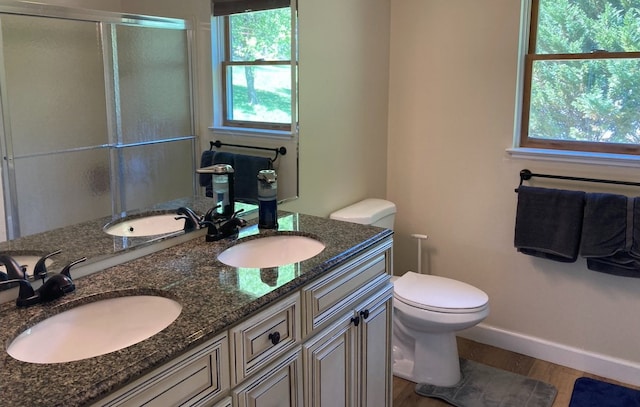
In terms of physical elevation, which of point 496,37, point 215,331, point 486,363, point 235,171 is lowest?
point 486,363

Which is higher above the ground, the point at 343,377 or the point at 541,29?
the point at 541,29

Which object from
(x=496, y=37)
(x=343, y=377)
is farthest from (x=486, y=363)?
(x=496, y=37)

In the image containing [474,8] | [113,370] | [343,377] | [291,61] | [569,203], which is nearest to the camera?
[113,370]

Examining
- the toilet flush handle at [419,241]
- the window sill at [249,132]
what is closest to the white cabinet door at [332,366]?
the window sill at [249,132]

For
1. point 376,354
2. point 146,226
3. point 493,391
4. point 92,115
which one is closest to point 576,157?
point 493,391

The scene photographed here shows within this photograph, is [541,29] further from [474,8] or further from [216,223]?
[216,223]

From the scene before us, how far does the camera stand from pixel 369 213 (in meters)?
2.88

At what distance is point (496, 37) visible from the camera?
2.85m

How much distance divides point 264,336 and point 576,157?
1.89 m

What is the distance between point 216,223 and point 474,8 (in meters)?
1.77

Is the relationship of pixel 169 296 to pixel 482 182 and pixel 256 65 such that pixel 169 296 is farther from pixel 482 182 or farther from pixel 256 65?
pixel 482 182

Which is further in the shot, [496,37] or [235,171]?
[496,37]

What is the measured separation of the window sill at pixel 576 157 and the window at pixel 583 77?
0.19 ft

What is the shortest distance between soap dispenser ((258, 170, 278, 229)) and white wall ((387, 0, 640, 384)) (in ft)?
4.23
